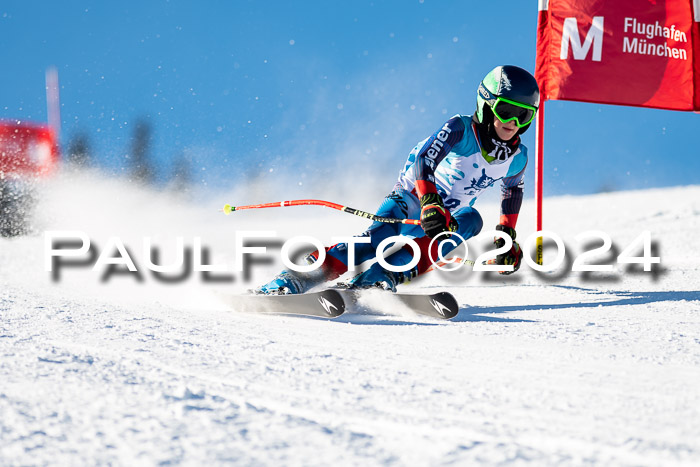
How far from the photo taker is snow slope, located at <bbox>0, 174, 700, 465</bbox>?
1.14 metres

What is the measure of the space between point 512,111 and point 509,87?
0.45ft

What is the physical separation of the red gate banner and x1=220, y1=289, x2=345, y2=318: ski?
426 cm

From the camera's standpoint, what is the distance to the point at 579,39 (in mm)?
6336

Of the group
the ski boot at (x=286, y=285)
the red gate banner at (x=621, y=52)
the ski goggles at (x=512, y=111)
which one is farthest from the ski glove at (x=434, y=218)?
the red gate banner at (x=621, y=52)

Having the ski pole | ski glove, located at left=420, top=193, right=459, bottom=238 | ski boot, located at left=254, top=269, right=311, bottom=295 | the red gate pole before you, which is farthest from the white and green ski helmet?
the red gate pole

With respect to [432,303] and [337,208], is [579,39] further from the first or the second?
[432,303]

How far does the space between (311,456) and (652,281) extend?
169 inches

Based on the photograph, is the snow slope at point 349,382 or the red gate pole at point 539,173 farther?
the red gate pole at point 539,173

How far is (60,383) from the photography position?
5.10 feet

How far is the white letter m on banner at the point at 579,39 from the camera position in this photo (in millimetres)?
6301

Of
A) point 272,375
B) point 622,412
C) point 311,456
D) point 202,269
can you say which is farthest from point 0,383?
point 202,269

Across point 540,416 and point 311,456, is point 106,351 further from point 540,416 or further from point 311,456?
point 540,416

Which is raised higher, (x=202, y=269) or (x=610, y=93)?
(x=610, y=93)

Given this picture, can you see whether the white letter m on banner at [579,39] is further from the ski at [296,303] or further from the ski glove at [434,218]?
the ski at [296,303]
